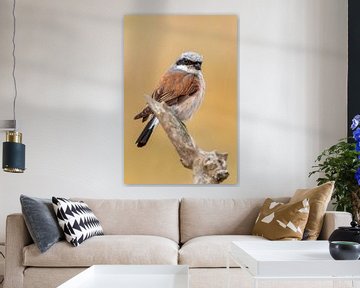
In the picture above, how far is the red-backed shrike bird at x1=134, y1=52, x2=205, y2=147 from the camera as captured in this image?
4.61 m

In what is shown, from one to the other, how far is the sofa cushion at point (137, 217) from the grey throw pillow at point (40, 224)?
55cm

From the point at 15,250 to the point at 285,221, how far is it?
1724mm

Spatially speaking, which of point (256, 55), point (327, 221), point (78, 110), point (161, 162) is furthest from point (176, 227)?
point (256, 55)

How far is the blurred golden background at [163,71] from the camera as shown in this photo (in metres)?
4.57

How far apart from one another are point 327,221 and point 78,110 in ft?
7.43

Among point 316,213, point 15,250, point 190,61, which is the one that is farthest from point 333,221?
point 15,250

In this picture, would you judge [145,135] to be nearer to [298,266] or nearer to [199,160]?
[199,160]

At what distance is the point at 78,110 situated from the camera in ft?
15.1

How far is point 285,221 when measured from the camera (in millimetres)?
3500

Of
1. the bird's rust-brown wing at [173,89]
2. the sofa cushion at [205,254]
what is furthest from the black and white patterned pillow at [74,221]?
the bird's rust-brown wing at [173,89]

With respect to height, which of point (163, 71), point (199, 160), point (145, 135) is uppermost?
point (163, 71)

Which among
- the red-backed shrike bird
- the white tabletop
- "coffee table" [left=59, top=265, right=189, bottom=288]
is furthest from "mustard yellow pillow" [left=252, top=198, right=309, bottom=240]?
the red-backed shrike bird

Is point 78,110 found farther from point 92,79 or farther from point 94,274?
point 94,274

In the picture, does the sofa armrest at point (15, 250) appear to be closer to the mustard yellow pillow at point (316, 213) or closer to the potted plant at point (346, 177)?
the mustard yellow pillow at point (316, 213)
